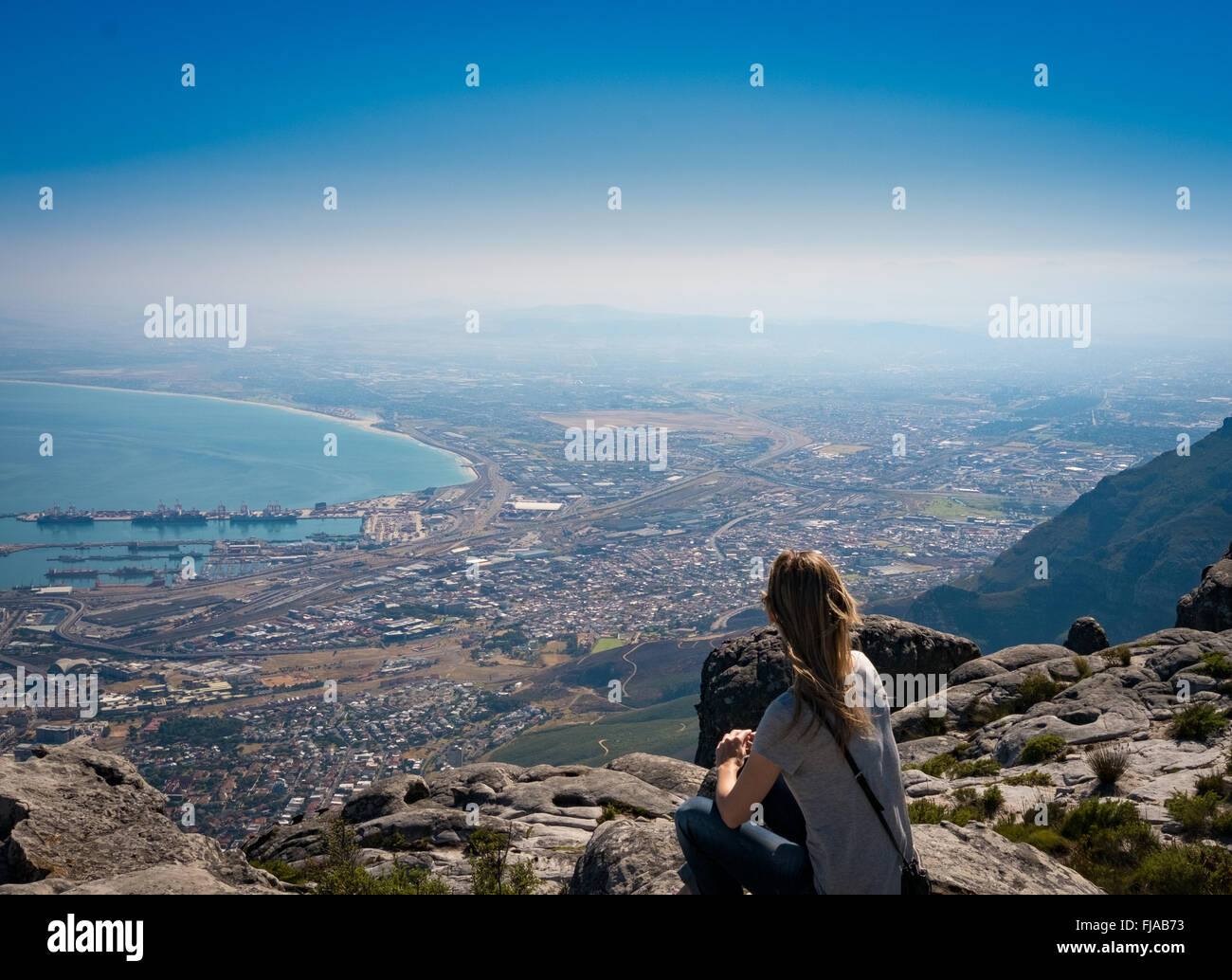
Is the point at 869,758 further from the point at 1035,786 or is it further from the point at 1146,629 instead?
the point at 1146,629

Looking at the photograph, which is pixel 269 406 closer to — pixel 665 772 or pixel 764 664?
pixel 764 664

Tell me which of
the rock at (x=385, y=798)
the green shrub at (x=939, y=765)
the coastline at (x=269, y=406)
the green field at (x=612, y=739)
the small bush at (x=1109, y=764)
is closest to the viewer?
the small bush at (x=1109, y=764)

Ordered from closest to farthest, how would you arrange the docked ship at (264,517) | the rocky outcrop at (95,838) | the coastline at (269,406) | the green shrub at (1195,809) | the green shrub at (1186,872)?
the rocky outcrop at (95,838)
the green shrub at (1186,872)
the green shrub at (1195,809)
the docked ship at (264,517)
the coastline at (269,406)

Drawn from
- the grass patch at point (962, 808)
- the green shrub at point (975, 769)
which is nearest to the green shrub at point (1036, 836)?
the grass patch at point (962, 808)

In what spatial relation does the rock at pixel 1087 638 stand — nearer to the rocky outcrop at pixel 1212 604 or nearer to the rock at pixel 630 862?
the rocky outcrop at pixel 1212 604

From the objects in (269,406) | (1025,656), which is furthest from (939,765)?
(269,406)

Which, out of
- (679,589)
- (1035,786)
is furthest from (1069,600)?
(1035,786)

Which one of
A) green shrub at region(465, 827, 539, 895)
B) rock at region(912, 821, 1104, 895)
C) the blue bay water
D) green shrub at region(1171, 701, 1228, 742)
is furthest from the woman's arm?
the blue bay water
